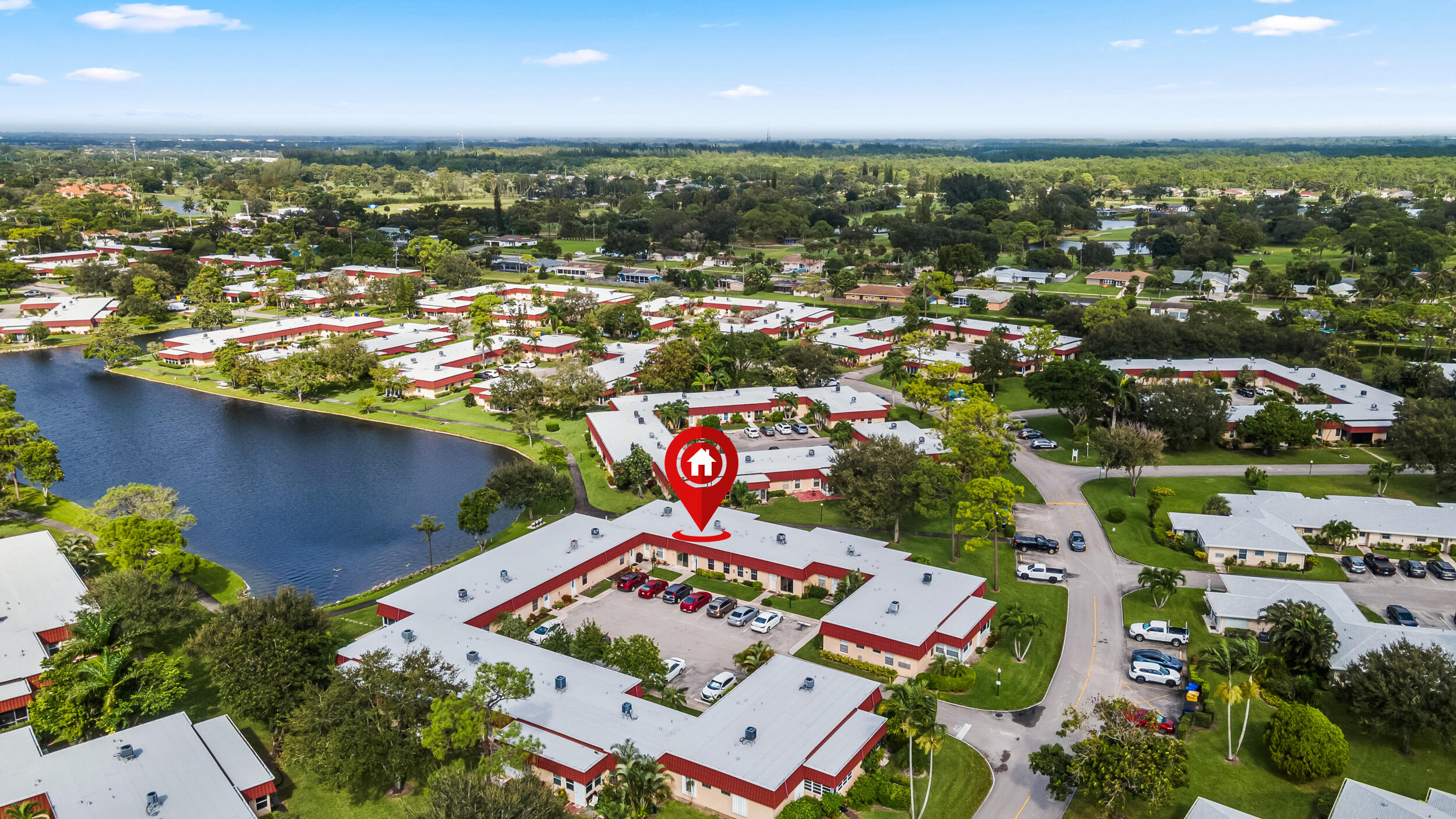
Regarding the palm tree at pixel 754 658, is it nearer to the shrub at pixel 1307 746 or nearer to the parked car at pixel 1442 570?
the shrub at pixel 1307 746

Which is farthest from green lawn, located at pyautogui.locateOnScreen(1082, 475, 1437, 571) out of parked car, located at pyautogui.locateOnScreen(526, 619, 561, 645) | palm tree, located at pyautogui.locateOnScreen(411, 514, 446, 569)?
palm tree, located at pyautogui.locateOnScreen(411, 514, 446, 569)

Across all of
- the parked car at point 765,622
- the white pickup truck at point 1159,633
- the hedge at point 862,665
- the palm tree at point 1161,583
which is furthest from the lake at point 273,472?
the palm tree at point 1161,583

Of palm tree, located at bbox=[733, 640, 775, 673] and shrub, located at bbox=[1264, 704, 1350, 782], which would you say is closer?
shrub, located at bbox=[1264, 704, 1350, 782]

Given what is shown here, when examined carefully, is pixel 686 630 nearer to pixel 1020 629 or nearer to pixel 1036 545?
pixel 1020 629

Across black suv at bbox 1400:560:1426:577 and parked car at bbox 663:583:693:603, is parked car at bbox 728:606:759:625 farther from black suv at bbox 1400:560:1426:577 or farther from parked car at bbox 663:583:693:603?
black suv at bbox 1400:560:1426:577

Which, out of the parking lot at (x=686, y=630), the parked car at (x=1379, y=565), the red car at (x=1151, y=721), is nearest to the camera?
the red car at (x=1151, y=721)

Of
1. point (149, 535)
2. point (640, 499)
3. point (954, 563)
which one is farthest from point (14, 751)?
point (954, 563)
